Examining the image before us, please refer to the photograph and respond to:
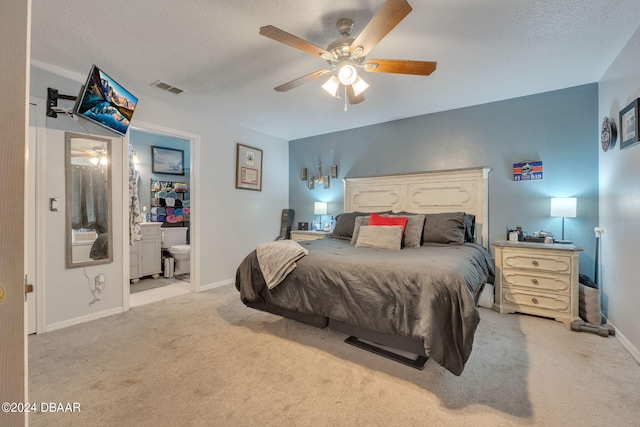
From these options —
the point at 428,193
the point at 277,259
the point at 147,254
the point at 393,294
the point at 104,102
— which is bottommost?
the point at 147,254

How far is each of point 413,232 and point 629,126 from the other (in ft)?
6.20

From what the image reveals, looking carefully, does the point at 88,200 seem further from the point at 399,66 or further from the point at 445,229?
the point at 445,229

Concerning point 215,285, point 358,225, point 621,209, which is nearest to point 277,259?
point 358,225

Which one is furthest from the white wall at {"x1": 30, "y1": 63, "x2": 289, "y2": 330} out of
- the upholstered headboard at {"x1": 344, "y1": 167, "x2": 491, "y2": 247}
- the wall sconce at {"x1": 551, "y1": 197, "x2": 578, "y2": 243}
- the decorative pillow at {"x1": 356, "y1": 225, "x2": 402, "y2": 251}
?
the wall sconce at {"x1": 551, "y1": 197, "x2": 578, "y2": 243}

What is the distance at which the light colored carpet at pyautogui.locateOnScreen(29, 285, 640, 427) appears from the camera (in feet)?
4.78

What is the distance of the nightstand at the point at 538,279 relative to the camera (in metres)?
2.62

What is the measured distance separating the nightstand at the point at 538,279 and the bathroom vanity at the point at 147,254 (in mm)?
4803

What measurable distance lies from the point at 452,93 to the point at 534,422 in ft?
9.94

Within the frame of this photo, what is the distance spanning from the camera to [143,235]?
4254mm

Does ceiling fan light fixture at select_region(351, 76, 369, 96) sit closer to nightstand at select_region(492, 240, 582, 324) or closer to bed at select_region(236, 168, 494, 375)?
bed at select_region(236, 168, 494, 375)

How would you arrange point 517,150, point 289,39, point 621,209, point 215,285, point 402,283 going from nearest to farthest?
point 289,39 → point 402,283 → point 621,209 → point 517,150 → point 215,285

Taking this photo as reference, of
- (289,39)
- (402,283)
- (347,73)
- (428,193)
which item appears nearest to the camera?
(289,39)

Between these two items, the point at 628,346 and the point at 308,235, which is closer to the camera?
the point at 628,346

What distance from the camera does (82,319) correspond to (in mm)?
2725
